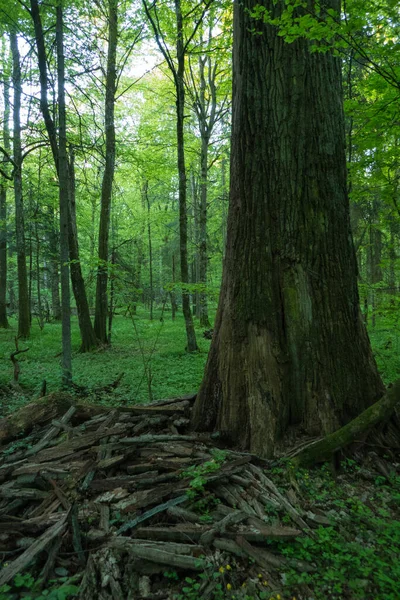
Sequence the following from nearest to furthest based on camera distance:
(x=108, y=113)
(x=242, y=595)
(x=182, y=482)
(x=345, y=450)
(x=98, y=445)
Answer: (x=242, y=595) < (x=182, y=482) < (x=345, y=450) < (x=98, y=445) < (x=108, y=113)

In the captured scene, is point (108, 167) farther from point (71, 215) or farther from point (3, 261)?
point (3, 261)

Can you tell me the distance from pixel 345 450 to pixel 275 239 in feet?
6.95

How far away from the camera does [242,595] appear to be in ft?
6.01

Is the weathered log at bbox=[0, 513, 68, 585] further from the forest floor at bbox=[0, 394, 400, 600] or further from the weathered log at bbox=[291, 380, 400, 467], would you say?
the weathered log at bbox=[291, 380, 400, 467]

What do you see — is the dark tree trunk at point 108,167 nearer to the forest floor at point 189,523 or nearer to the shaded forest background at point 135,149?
the shaded forest background at point 135,149

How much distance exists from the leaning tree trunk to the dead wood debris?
67cm

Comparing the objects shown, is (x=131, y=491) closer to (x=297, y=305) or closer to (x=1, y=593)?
(x=1, y=593)

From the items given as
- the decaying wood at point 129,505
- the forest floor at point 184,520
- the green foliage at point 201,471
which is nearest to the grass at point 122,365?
the decaying wood at point 129,505

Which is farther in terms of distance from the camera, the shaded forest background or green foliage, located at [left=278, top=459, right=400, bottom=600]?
the shaded forest background

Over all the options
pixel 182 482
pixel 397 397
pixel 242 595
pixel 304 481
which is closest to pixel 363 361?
pixel 397 397

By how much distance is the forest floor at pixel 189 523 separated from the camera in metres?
1.92

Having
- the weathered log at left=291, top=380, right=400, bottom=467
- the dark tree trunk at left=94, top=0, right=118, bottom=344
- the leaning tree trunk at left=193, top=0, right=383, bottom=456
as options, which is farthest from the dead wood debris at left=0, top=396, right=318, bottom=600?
the dark tree trunk at left=94, top=0, right=118, bottom=344

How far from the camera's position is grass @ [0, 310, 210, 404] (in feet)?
21.1

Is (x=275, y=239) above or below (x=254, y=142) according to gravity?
below
